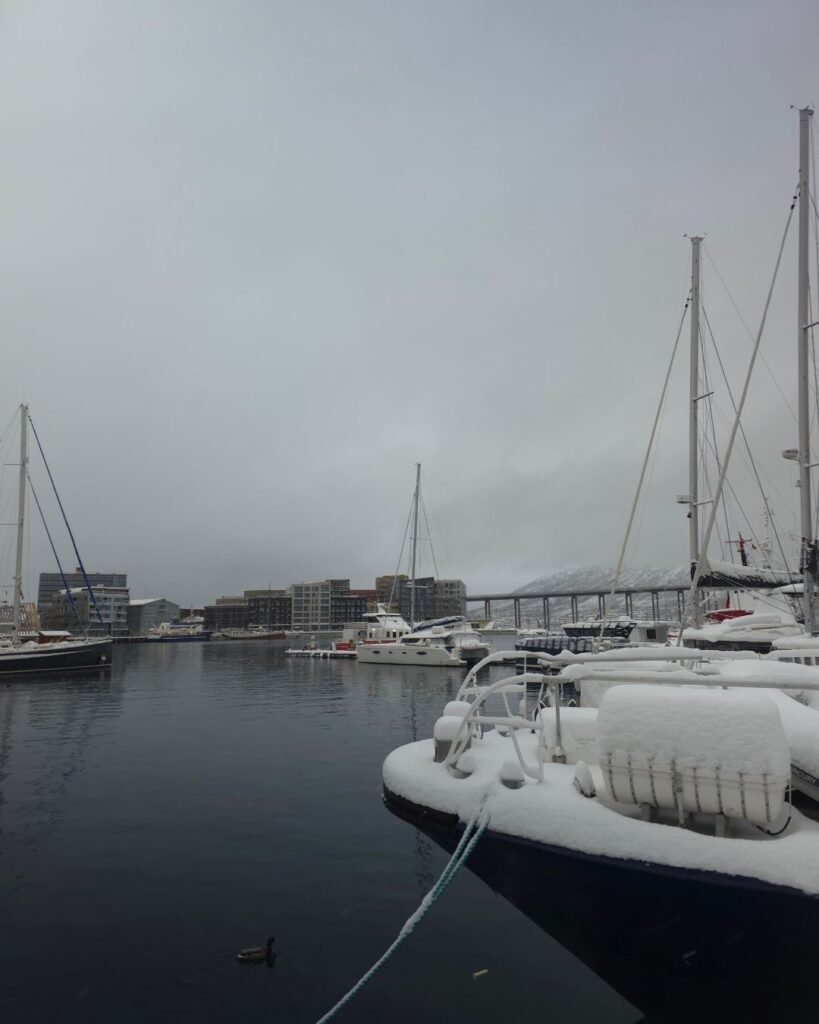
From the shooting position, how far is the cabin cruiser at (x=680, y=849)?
385 centimetres

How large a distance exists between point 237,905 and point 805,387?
19.7m

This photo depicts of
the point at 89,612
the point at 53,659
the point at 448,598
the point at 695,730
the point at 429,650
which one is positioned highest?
the point at 695,730

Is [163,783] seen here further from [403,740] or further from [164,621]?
[164,621]

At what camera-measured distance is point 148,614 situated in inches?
7111

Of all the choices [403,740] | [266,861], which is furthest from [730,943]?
[403,740]

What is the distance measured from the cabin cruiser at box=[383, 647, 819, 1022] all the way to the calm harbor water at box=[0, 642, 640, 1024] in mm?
872

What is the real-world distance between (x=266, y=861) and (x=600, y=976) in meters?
4.97

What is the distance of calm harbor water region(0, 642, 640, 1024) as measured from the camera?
16.5 ft

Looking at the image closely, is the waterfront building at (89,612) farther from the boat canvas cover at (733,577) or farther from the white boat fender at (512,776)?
the white boat fender at (512,776)

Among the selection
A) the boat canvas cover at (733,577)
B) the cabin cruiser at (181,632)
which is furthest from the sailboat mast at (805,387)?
the cabin cruiser at (181,632)

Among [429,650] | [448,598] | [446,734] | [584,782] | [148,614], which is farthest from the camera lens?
[448,598]

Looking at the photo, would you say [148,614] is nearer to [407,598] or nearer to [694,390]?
[407,598]

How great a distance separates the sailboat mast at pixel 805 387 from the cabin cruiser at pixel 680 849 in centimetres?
1353

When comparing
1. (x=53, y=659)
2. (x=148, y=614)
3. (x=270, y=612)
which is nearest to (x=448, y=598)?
(x=270, y=612)
